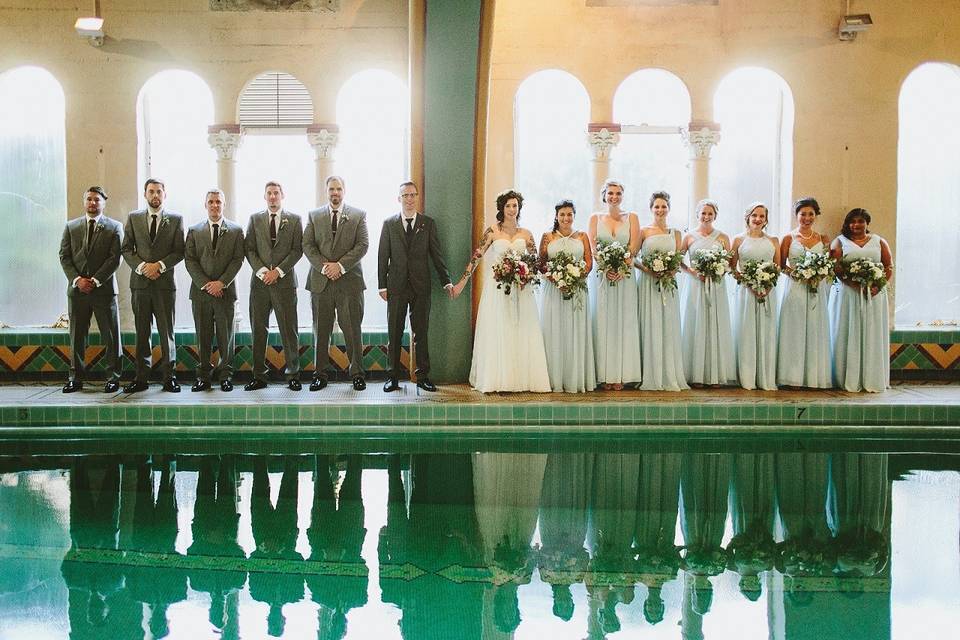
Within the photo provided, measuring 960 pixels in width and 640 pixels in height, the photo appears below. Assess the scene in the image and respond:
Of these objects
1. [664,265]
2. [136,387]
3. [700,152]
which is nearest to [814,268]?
[664,265]

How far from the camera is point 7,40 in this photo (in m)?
9.54

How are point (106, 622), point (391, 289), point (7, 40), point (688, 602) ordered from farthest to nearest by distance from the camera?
point (7, 40)
point (391, 289)
point (688, 602)
point (106, 622)

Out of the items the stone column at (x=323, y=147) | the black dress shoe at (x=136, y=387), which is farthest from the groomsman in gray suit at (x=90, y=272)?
the stone column at (x=323, y=147)

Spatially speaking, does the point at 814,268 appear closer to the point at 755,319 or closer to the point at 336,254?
the point at 755,319

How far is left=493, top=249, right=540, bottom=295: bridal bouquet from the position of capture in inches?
319

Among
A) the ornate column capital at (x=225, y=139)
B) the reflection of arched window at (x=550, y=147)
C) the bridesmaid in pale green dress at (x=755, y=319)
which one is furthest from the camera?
the reflection of arched window at (x=550, y=147)

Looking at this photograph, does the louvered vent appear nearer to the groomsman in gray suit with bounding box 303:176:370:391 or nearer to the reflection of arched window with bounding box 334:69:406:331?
the reflection of arched window with bounding box 334:69:406:331

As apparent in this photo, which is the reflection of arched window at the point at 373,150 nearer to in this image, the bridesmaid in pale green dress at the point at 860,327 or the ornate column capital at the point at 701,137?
the ornate column capital at the point at 701,137

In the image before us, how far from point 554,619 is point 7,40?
29.8 feet

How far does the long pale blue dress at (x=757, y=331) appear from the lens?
859 centimetres

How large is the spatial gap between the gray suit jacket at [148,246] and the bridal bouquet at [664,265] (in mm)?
4479

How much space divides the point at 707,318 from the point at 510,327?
1.95 meters

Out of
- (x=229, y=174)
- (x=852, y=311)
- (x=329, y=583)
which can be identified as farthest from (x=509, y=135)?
(x=329, y=583)

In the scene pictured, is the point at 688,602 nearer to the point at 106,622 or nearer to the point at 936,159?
the point at 106,622
